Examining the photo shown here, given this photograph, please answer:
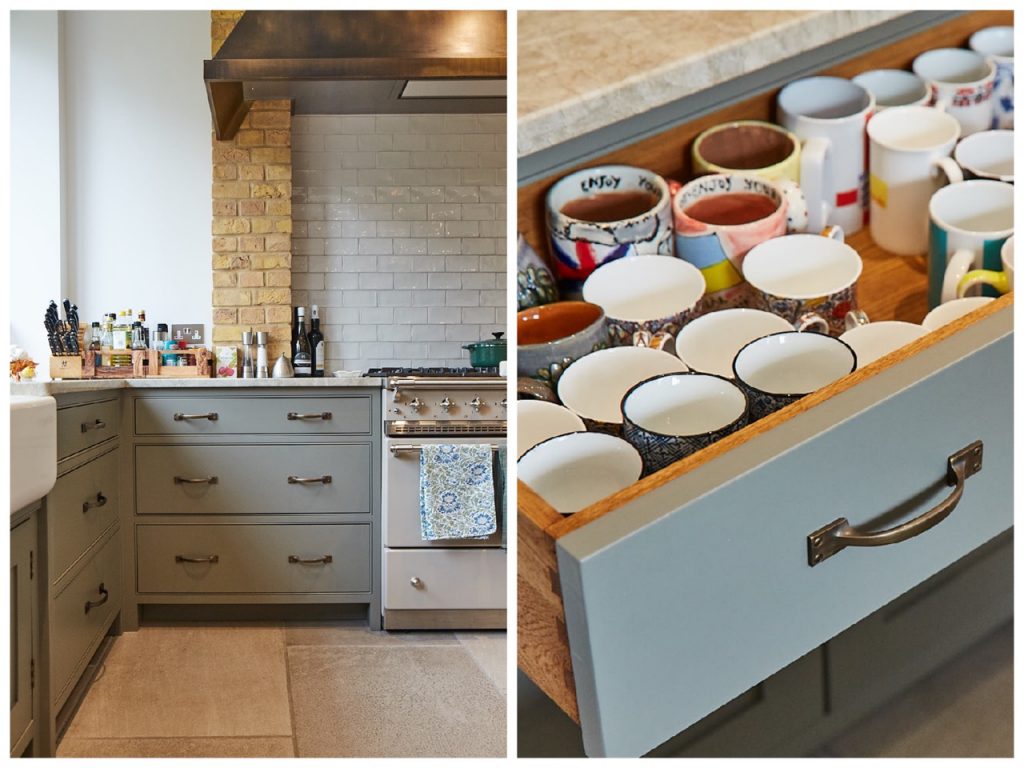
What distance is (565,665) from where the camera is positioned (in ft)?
1.99

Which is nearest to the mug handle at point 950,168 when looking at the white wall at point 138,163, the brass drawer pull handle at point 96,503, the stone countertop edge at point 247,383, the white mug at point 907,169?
the white mug at point 907,169

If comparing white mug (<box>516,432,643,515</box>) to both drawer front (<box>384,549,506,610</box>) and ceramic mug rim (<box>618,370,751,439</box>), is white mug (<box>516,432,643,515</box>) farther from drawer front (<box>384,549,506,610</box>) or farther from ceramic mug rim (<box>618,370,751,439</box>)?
drawer front (<box>384,549,506,610</box>)

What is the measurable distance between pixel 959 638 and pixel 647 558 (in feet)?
1.50

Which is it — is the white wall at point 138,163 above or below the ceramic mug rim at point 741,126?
above

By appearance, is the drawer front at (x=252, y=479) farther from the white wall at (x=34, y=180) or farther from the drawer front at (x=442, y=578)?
the white wall at (x=34, y=180)

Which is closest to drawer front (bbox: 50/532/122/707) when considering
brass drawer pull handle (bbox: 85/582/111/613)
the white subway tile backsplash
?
brass drawer pull handle (bbox: 85/582/111/613)

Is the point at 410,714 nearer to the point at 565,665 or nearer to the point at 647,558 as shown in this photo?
the point at 565,665

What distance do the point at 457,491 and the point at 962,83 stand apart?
5.07 ft

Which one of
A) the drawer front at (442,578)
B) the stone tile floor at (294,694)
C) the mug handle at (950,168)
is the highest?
the mug handle at (950,168)

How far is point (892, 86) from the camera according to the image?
1.01 meters

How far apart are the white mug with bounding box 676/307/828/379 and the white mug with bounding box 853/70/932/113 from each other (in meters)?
0.34

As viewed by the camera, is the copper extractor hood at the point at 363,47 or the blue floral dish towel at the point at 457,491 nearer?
the copper extractor hood at the point at 363,47

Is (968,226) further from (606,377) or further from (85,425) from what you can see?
(85,425)

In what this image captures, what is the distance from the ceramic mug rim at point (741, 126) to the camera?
34.0 inches
